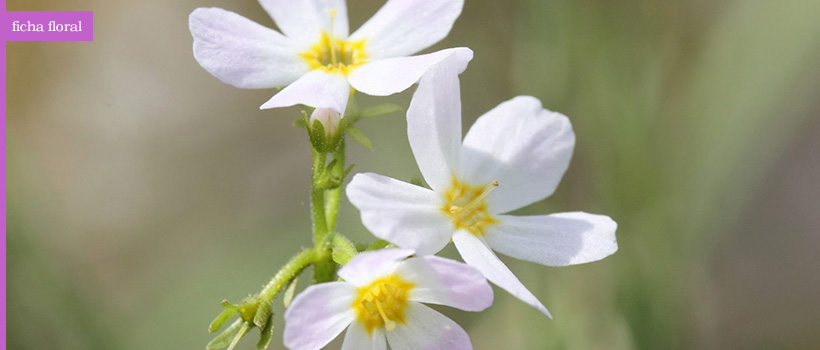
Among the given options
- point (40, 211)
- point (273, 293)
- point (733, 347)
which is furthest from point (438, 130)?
point (733, 347)

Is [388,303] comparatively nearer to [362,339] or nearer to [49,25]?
[362,339]

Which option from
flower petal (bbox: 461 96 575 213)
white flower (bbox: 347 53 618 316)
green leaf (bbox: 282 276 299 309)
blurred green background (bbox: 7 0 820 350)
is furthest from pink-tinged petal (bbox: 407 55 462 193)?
blurred green background (bbox: 7 0 820 350)

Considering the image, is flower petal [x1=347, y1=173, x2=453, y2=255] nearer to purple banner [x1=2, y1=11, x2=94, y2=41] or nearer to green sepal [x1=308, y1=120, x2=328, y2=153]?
green sepal [x1=308, y1=120, x2=328, y2=153]

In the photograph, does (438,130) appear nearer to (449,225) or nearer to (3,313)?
(449,225)

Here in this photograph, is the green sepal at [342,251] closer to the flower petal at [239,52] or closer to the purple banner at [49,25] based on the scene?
the flower petal at [239,52]

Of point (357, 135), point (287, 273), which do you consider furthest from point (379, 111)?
point (287, 273)

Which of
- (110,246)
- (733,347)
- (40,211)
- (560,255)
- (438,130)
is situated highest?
(438,130)

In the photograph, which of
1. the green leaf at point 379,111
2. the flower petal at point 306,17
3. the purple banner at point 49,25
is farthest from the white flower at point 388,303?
the purple banner at point 49,25
